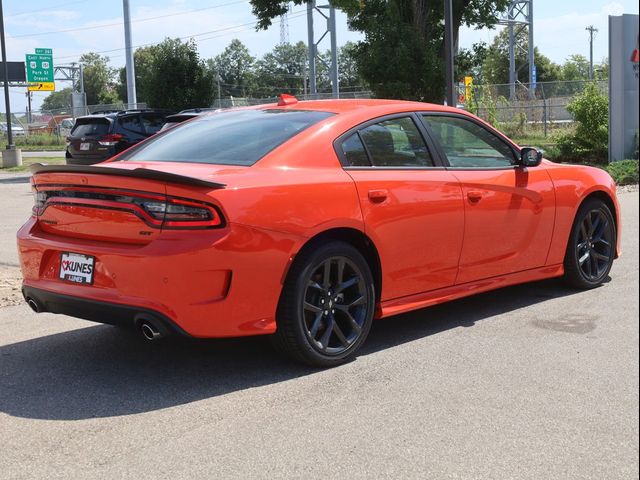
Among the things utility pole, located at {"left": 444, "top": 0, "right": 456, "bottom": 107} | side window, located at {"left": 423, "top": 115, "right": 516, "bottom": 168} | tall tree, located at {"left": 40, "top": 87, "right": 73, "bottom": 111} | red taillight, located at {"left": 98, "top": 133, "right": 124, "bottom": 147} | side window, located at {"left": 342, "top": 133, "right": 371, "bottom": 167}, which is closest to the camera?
side window, located at {"left": 342, "top": 133, "right": 371, "bottom": 167}

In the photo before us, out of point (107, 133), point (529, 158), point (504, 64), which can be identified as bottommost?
point (529, 158)

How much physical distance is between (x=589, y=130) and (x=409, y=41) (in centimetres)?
534

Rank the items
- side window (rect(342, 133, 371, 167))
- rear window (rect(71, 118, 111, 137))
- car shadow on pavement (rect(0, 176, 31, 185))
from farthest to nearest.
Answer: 1. car shadow on pavement (rect(0, 176, 31, 185))
2. rear window (rect(71, 118, 111, 137))
3. side window (rect(342, 133, 371, 167))

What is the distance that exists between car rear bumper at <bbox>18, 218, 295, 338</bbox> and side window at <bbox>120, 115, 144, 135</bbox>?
595 inches

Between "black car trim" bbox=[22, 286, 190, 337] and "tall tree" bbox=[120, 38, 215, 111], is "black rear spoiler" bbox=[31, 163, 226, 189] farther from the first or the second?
"tall tree" bbox=[120, 38, 215, 111]

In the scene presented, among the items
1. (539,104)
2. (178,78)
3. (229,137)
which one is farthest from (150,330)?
(539,104)

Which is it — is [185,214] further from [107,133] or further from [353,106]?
[107,133]

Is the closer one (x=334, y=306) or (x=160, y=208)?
(x=160, y=208)

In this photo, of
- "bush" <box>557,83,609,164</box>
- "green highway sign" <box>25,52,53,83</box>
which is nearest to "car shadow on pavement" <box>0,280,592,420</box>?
"bush" <box>557,83,609,164</box>

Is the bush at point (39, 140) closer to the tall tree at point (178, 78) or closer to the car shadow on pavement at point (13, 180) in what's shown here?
the tall tree at point (178, 78)

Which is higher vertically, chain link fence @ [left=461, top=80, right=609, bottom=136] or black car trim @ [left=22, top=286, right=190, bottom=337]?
chain link fence @ [left=461, top=80, right=609, bottom=136]

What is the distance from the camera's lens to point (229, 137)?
16.7 ft

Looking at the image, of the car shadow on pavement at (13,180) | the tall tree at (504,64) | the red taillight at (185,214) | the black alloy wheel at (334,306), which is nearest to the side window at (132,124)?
the car shadow on pavement at (13,180)

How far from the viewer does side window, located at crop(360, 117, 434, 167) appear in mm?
5102
